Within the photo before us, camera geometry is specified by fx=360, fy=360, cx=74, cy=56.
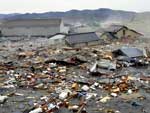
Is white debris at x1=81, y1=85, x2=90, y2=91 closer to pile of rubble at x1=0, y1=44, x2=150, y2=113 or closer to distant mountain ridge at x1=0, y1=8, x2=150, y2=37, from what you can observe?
pile of rubble at x1=0, y1=44, x2=150, y2=113

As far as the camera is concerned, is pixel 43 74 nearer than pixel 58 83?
No

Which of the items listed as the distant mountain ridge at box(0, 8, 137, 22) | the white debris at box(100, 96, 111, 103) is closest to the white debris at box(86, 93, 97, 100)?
the white debris at box(100, 96, 111, 103)

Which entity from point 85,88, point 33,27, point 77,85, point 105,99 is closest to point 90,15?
point 33,27

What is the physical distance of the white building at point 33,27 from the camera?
51.2m

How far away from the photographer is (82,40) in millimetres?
30500

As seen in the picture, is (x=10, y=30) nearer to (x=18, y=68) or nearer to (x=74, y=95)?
(x=18, y=68)

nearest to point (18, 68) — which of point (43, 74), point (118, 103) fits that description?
point (43, 74)

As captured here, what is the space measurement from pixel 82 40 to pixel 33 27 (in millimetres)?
23267

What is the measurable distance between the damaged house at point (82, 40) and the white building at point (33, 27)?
64.3 feet

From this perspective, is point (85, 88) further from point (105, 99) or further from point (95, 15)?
point (95, 15)

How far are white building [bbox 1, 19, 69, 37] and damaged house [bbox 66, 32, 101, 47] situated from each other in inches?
772

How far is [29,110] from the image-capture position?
36.2 feet

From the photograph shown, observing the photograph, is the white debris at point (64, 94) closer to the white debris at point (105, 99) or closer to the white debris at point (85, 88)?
the white debris at point (85, 88)

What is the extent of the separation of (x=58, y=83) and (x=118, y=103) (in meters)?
3.57
